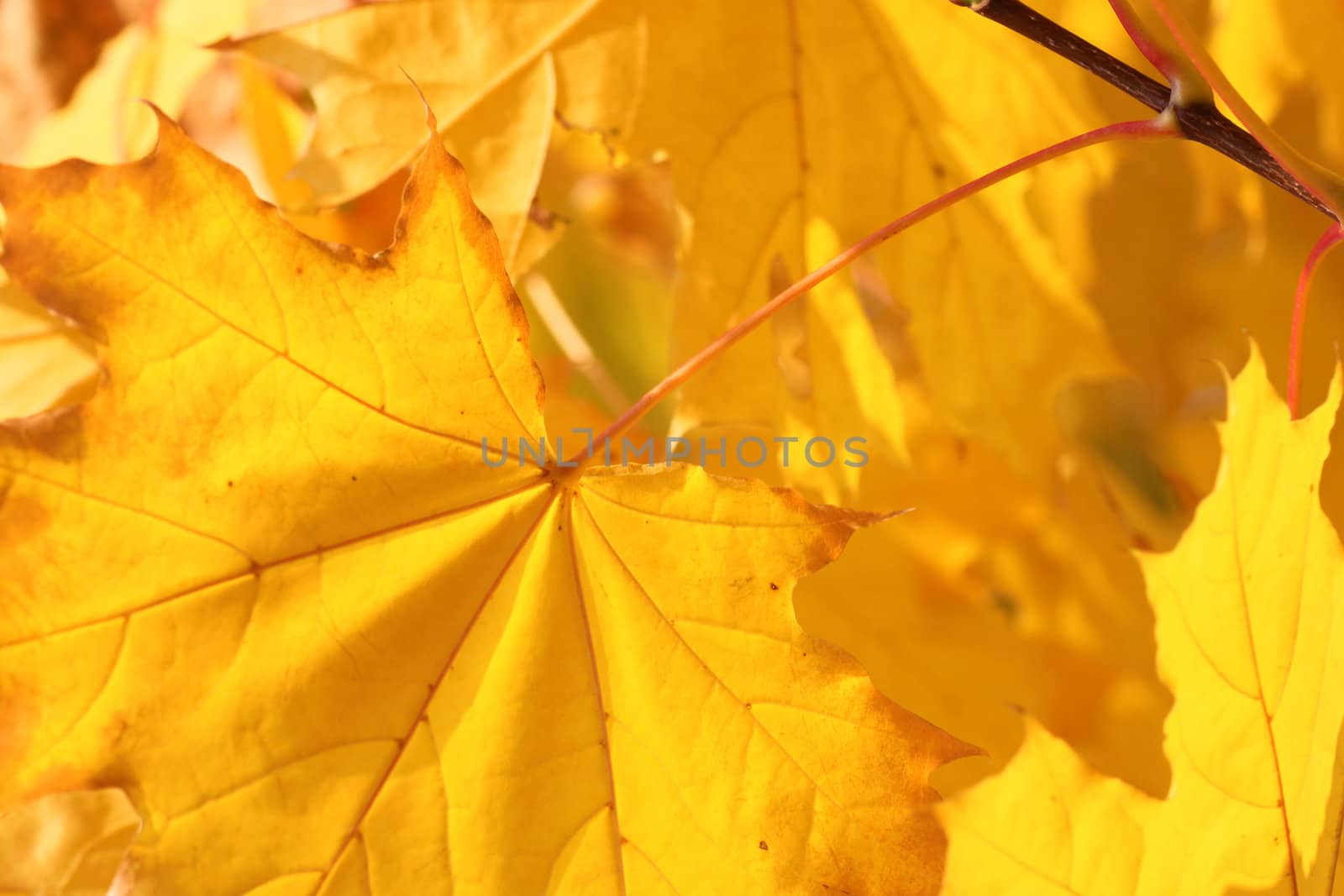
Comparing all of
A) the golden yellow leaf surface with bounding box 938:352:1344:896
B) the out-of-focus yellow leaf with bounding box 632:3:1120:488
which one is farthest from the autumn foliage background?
the out-of-focus yellow leaf with bounding box 632:3:1120:488

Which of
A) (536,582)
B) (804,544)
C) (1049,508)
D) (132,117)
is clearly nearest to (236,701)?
(536,582)

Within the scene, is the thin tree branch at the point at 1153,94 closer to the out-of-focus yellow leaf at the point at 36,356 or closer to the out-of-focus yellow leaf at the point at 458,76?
the out-of-focus yellow leaf at the point at 458,76

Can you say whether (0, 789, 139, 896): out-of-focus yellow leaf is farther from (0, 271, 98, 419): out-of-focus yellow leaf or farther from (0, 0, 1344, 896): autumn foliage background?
(0, 271, 98, 419): out-of-focus yellow leaf

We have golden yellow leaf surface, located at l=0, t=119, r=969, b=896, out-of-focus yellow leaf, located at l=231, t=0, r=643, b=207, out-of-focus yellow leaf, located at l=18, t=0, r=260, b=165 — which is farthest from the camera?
out-of-focus yellow leaf, located at l=18, t=0, r=260, b=165

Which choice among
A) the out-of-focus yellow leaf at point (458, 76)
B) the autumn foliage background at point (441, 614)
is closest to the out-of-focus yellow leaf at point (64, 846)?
the autumn foliage background at point (441, 614)

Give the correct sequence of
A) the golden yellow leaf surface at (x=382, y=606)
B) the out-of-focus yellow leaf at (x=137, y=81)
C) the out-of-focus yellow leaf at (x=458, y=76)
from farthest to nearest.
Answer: the out-of-focus yellow leaf at (x=137, y=81), the out-of-focus yellow leaf at (x=458, y=76), the golden yellow leaf surface at (x=382, y=606)

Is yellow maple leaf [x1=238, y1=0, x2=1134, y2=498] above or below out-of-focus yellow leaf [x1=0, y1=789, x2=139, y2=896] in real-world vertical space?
above
